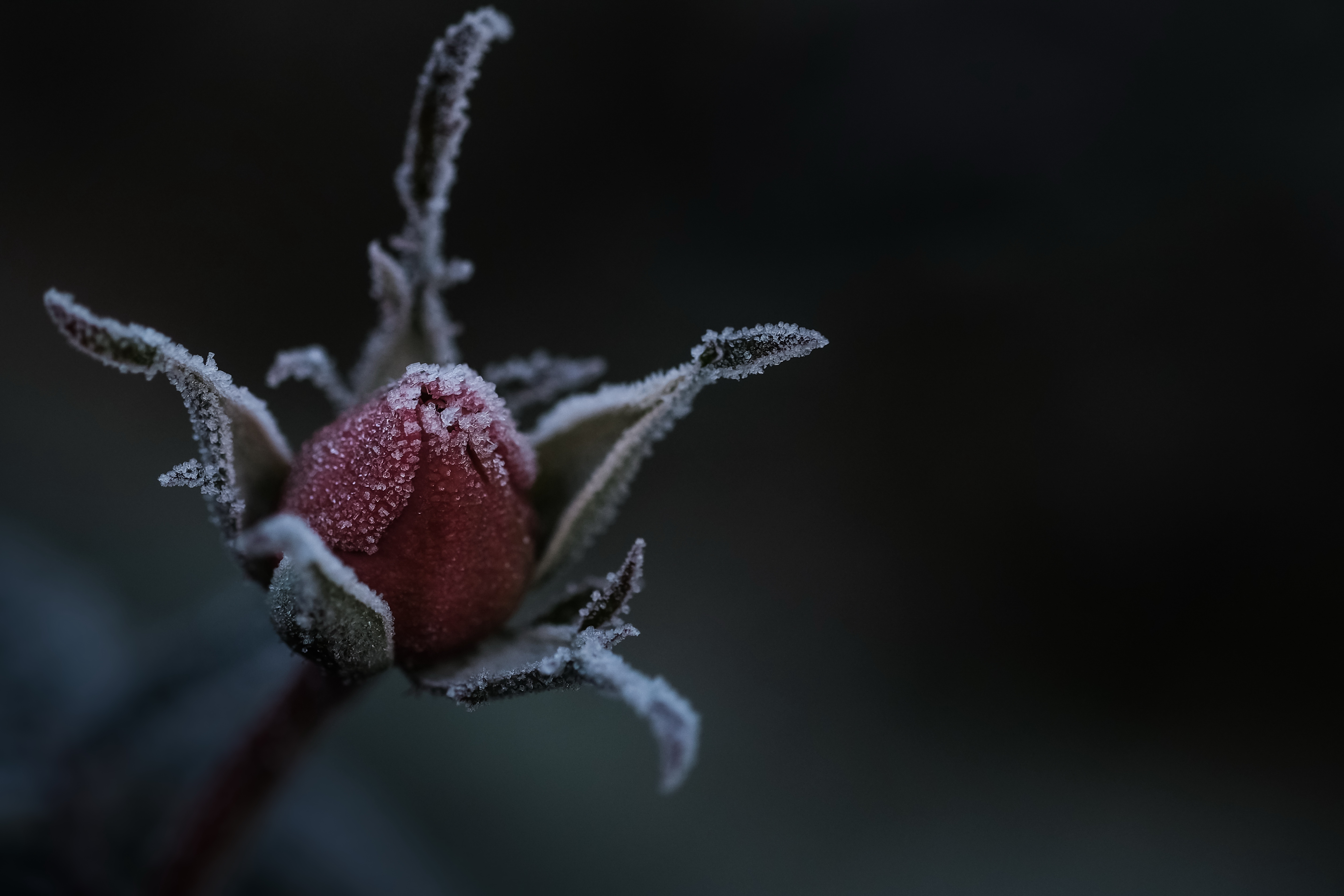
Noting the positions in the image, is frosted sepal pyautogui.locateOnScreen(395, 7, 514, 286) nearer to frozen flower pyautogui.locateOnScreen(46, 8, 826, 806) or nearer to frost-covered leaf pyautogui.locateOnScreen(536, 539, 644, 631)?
frozen flower pyautogui.locateOnScreen(46, 8, 826, 806)

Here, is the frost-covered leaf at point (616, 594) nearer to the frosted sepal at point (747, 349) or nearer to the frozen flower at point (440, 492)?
the frozen flower at point (440, 492)

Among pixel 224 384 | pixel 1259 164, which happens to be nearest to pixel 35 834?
pixel 224 384

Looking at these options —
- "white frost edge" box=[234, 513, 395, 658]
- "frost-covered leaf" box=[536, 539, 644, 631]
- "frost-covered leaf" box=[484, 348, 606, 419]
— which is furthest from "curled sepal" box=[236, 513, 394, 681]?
"frost-covered leaf" box=[484, 348, 606, 419]

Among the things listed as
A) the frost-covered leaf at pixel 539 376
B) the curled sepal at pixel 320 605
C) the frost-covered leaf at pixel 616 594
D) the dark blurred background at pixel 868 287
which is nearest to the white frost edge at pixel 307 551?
the curled sepal at pixel 320 605

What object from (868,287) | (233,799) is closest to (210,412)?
(233,799)

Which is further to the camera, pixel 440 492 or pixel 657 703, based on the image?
pixel 440 492

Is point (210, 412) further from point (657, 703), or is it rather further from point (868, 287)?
point (868, 287)

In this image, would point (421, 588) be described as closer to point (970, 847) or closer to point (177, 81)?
point (970, 847)
